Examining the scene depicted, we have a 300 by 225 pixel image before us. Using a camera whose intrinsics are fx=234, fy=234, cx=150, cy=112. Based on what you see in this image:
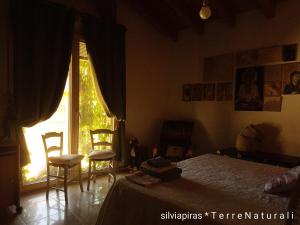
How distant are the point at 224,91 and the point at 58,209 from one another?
324 cm

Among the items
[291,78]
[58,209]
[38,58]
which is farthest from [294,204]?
[38,58]

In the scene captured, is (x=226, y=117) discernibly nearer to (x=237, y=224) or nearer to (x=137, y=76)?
(x=137, y=76)

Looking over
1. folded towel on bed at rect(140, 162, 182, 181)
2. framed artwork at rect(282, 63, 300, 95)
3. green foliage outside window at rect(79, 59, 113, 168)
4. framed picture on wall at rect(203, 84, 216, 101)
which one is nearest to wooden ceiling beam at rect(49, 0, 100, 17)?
green foliage outside window at rect(79, 59, 113, 168)

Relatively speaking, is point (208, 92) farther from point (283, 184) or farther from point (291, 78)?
point (283, 184)

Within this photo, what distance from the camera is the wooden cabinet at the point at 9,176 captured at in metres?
2.63

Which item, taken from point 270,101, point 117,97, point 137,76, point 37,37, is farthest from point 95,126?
point 270,101

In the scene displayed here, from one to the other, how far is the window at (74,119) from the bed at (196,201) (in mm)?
2075

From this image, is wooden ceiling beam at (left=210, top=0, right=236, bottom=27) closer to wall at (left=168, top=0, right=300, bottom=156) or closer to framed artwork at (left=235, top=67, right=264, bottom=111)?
wall at (left=168, top=0, right=300, bottom=156)

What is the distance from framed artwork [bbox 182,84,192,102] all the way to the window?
172cm

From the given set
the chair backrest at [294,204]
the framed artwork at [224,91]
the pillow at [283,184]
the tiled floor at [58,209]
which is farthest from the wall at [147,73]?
the chair backrest at [294,204]

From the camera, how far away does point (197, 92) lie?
4652 mm

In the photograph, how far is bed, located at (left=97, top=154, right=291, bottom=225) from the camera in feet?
4.41

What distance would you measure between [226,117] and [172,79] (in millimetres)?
1511

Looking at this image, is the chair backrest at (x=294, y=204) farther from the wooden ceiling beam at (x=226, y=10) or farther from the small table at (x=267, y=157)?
the wooden ceiling beam at (x=226, y=10)
